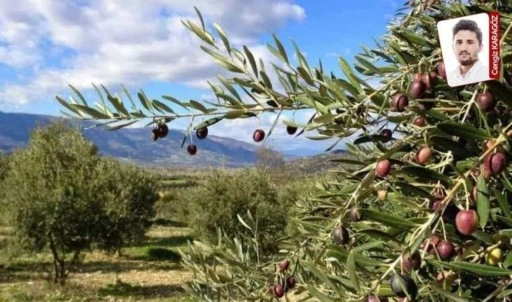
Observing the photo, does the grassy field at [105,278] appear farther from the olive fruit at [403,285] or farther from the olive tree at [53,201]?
the olive fruit at [403,285]

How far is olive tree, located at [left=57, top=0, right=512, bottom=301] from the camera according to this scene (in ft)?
3.08

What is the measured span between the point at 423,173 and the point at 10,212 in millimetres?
18210

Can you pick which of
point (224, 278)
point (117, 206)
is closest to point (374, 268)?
Answer: point (224, 278)

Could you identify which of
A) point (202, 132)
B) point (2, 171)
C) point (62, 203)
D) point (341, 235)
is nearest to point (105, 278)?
point (62, 203)

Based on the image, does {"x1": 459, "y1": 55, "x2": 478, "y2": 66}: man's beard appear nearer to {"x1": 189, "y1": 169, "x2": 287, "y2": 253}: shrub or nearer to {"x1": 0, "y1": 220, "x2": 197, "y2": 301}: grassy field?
{"x1": 0, "y1": 220, "x2": 197, "y2": 301}: grassy field

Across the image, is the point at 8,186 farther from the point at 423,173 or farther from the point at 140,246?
the point at 423,173

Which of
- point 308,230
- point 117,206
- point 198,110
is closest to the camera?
point 198,110

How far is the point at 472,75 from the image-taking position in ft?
2.98

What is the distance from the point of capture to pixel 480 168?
938mm

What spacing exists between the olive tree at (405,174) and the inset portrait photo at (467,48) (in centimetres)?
8

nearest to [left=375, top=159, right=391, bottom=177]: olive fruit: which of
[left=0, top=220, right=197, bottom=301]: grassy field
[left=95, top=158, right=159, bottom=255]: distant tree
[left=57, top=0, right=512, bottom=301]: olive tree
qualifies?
[left=57, top=0, right=512, bottom=301]: olive tree

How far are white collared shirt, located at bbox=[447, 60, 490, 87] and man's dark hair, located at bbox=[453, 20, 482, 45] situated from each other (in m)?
0.04

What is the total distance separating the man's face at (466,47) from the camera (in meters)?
0.90

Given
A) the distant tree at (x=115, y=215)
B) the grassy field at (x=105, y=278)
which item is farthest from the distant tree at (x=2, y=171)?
the distant tree at (x=115, y=215)
